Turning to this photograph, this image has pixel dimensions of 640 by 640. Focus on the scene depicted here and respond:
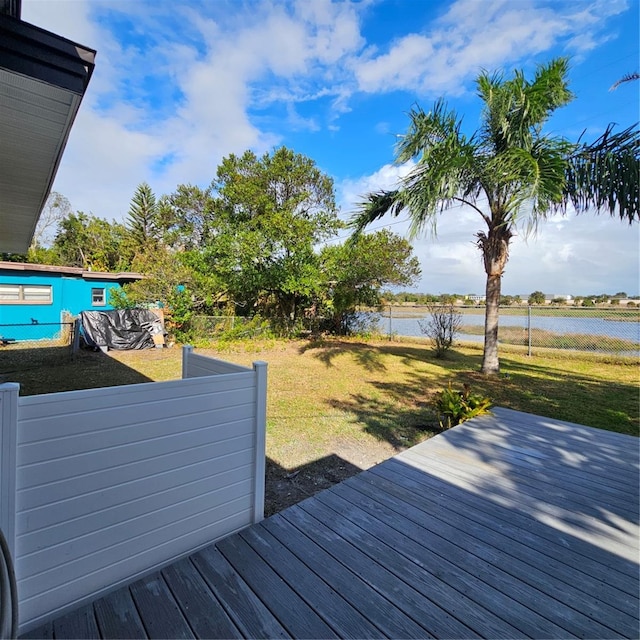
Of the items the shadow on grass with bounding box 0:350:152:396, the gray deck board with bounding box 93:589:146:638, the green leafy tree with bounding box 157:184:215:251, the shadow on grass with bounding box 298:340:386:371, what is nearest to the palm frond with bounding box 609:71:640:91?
the shadow on grass with bounding box 298:340:386:371

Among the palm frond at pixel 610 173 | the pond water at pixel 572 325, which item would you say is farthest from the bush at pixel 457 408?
the pond water at pixel 572 325

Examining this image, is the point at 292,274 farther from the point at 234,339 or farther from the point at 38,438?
the point at 38,438

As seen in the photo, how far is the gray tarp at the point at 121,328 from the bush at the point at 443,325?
7887 mm

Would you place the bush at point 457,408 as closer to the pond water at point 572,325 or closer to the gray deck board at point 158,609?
the gray deck board at point 158,609

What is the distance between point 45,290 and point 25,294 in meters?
0.50

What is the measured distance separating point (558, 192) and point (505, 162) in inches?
33.5

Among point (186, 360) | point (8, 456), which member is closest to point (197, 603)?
point (8, 456)

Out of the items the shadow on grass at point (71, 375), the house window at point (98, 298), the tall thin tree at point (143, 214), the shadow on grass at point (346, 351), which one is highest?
the tall thin tree at point (143, 214)

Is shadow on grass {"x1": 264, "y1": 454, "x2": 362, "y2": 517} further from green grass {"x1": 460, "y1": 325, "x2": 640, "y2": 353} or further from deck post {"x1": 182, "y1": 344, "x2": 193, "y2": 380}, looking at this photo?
green grass {"x1": 460, "y1": 325, "x2": 640, "y2": 353}

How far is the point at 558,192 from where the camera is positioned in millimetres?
4305

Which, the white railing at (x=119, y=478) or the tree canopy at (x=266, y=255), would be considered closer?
the white railing at (x=119, y=478)

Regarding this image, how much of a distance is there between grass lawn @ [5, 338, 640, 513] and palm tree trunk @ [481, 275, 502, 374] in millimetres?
308

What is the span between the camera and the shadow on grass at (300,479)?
94.0 inches

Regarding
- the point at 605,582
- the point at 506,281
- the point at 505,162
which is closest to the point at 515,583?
the point at 605,582
